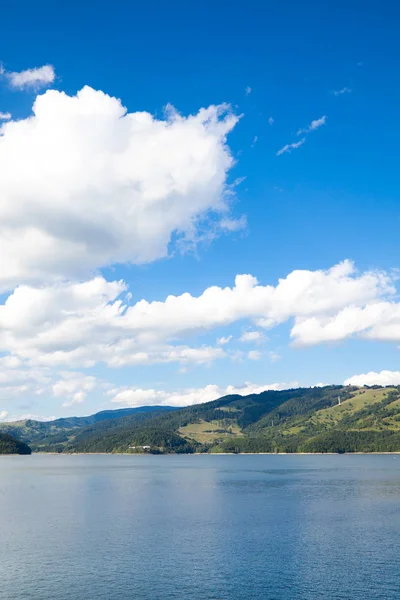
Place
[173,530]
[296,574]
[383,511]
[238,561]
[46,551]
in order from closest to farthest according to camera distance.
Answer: [296,574] → [238,561] → [46,551] → [173,530] → [383,511]

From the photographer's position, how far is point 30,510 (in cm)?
17350

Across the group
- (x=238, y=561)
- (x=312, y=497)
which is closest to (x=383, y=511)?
(x=312, y=497)

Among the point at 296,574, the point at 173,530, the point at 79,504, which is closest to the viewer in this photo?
the point at 296,574

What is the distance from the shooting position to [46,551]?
112m

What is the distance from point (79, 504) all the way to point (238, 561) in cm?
10087

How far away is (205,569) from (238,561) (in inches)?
346

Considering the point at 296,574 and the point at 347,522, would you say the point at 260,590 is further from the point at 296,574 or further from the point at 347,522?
the point at 347,522

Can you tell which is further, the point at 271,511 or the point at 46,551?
the point at 271,511

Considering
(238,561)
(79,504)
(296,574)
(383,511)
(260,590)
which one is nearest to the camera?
(260,590)

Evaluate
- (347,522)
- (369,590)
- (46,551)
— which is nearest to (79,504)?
(46,551)

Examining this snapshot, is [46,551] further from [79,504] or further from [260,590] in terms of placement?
[79,504]

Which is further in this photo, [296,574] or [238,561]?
[238,561]

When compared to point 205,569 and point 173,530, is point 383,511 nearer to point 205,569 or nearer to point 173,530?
point 173,530

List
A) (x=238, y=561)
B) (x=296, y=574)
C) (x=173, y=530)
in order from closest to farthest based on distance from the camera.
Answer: (x=296, y=574) < (x=238, y=561) < (x=173, y=530)
